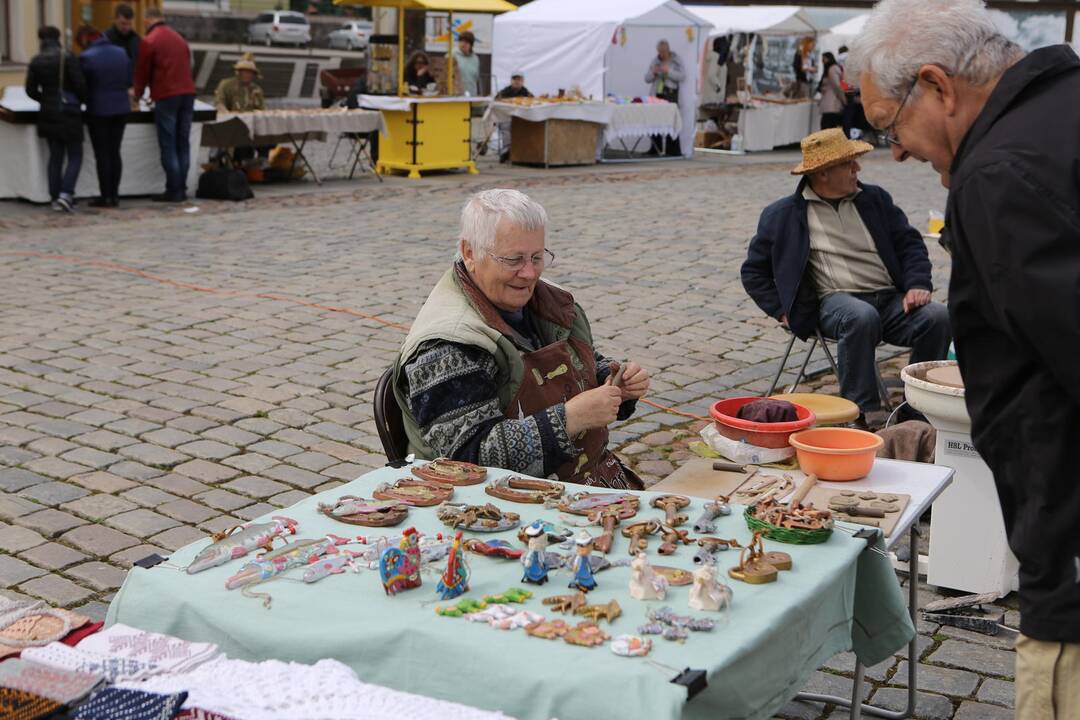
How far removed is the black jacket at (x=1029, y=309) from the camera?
1.82m

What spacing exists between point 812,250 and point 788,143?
16890mm

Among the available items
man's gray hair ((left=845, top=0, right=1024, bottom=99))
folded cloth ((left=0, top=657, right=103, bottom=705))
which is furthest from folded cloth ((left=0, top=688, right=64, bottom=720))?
man's gray hair ((left=845, top=0, right=1024, bottom=99))

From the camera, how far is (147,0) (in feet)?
65.7

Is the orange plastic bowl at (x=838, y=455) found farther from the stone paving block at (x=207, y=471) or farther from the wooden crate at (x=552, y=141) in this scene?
the wooden crate at (x=552, y=141)

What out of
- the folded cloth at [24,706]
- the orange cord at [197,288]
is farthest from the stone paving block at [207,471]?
the folded cloth at [24,706]

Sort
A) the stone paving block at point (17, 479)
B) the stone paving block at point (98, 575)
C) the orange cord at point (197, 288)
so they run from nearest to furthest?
the stone paving block at point (98, 575) < the stone paving block at point (17, 479) < the orange cord at point (197, 288)

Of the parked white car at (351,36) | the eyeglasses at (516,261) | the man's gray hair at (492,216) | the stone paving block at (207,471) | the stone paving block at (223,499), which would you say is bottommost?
the stone paving block at (223,499)

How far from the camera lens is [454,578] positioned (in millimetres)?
2363

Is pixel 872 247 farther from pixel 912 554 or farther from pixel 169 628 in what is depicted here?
pixel 169 628

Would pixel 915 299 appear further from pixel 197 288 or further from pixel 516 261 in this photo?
pixel 197 288

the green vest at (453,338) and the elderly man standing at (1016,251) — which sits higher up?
the elderly man standing at (1016,251)

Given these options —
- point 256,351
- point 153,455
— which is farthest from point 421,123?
point 153,455

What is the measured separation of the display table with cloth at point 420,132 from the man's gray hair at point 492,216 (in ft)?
41.2

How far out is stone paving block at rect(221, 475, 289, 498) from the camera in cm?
507
